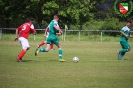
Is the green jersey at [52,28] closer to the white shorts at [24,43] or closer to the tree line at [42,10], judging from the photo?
the white shorts at [24,43]

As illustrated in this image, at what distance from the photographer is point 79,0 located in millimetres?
65438

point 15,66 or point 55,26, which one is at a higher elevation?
point 55,26

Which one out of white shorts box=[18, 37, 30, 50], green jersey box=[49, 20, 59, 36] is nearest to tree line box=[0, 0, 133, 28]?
green jersey box=[49, 20, 59, 36]

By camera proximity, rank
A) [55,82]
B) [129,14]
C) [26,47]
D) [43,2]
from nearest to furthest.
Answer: [55,82] < [26,47] < [43,2] < [129,14]

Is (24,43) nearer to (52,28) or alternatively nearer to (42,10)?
(52,28)

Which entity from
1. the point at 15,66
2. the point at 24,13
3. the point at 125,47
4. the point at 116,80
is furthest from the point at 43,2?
the point at 116,80

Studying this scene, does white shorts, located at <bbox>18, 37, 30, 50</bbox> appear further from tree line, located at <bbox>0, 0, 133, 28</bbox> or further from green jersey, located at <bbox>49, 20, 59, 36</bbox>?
tree line, located at <bbox>0, 0, 133, 28</bbox>

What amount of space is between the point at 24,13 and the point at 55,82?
173 ft

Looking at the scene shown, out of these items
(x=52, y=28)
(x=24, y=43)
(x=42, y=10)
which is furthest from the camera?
(x=42, y=10)

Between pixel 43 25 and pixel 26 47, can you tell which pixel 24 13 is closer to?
pixel 43 25

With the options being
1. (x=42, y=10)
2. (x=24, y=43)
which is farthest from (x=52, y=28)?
(x=42, y=10)

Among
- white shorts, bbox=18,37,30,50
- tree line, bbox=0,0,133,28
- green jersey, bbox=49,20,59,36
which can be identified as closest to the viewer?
white shorts, bbox=18,37,30,50

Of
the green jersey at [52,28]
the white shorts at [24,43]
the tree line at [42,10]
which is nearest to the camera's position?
the white shorts at [24,43]

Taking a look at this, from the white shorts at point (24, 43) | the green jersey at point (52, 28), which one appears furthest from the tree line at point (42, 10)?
the white shorts at point (24, 43)
